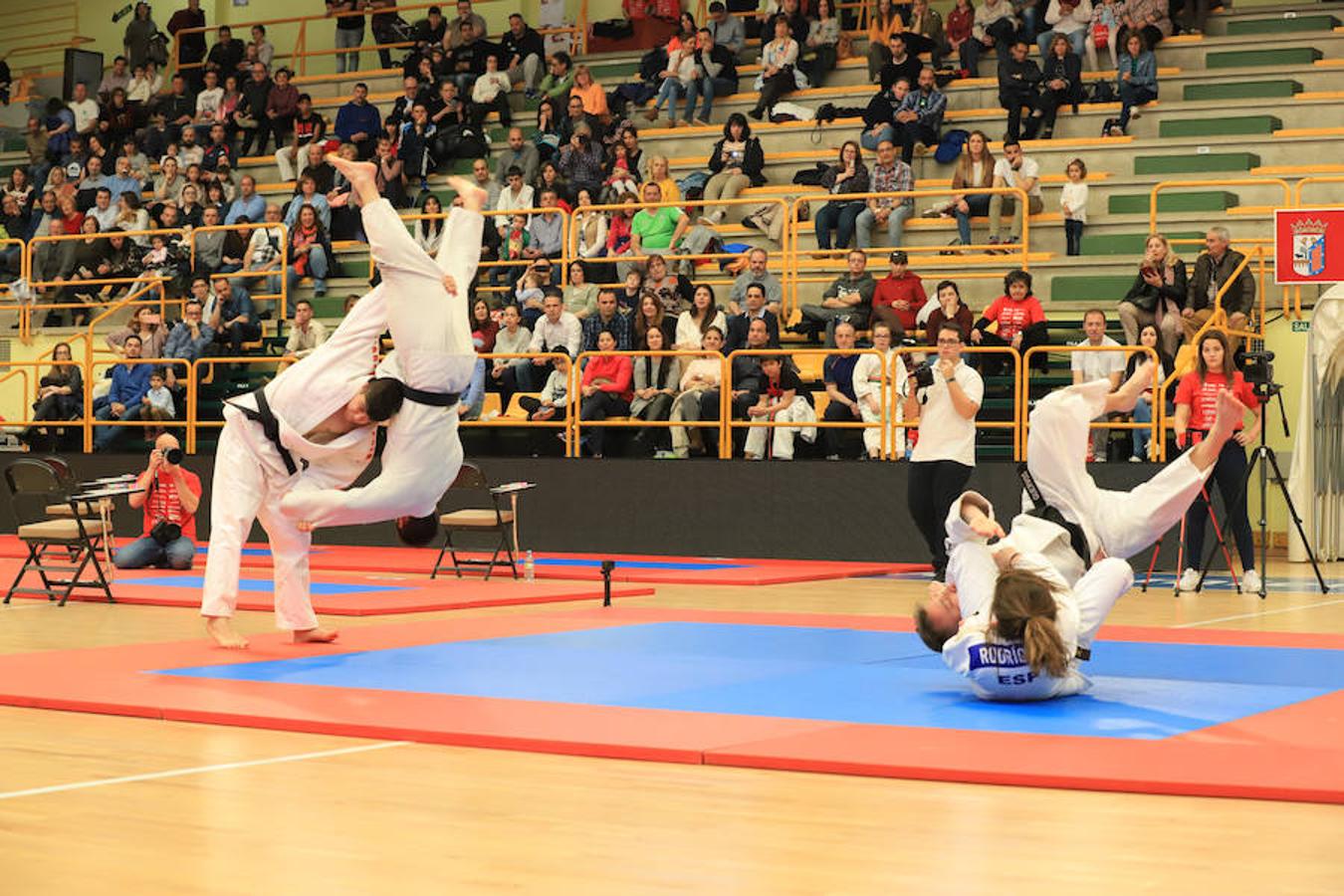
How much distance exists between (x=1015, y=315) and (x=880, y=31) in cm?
694

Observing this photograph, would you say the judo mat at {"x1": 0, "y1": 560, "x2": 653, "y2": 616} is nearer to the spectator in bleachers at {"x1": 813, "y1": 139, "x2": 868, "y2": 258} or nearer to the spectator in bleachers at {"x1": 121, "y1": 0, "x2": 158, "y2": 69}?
the spectator in bleachers at {"x1": 813, "y1": 139, "x2": 868, "y2": 258}

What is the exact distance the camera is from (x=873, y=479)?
48.7ft

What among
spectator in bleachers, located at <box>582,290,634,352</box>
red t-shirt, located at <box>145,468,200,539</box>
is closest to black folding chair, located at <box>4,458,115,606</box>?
red t-shirt, located at <box>145,468,200,539</box>

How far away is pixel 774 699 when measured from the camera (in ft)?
22.7

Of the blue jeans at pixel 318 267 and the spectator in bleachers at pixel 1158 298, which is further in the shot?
the blue jeans at pixel 318 267

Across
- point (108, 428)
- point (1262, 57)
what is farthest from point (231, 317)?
point (1262, 57)

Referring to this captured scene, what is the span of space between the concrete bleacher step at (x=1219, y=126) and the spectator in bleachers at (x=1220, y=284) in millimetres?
3382

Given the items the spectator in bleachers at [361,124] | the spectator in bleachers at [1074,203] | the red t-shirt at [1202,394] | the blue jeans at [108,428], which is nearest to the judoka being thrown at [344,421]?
the red t-shirt at [1202,394]

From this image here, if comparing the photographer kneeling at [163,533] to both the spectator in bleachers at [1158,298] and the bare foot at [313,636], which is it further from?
the spectator in bleachers at [1158,298]

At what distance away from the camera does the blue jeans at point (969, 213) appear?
1736 cm

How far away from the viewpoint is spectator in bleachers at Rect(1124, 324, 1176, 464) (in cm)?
1423

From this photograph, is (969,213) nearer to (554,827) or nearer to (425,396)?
(425,396)

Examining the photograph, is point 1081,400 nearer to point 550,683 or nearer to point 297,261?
point 550,683

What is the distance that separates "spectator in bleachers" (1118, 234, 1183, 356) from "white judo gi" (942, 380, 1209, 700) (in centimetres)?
684
